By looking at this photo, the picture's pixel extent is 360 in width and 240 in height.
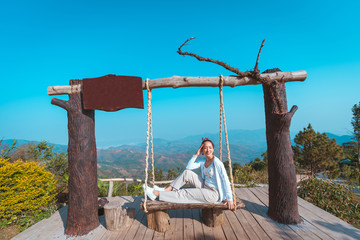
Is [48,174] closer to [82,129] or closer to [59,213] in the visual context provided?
[59,213]

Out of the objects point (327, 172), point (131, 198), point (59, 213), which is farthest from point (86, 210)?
point (327, 172)

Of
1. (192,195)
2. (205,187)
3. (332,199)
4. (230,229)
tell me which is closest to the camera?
(192,195)

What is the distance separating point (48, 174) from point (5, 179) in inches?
29.0

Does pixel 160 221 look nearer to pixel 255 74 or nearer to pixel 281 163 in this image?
pixel 281 163

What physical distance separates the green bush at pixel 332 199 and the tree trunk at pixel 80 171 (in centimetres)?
514

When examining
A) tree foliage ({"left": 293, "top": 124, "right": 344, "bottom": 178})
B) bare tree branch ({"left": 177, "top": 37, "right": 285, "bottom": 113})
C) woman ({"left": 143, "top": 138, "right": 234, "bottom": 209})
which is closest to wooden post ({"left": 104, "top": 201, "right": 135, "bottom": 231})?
woman ({"left": 143, "top": 138, "right": 234, "bottom": 209})

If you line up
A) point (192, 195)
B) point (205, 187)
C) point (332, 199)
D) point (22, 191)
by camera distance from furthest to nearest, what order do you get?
point (332, 199) → point (22, 191) → point (205, 187) → point (192, 195)

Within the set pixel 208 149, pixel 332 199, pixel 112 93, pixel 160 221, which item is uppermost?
pixel 112 93

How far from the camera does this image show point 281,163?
314 cm

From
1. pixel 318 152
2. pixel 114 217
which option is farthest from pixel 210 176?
pixel 318 152

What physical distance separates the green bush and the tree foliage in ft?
25.9

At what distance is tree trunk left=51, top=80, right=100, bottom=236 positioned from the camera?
2.98 m

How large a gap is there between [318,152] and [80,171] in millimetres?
13363

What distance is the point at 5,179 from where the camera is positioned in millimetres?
3699
